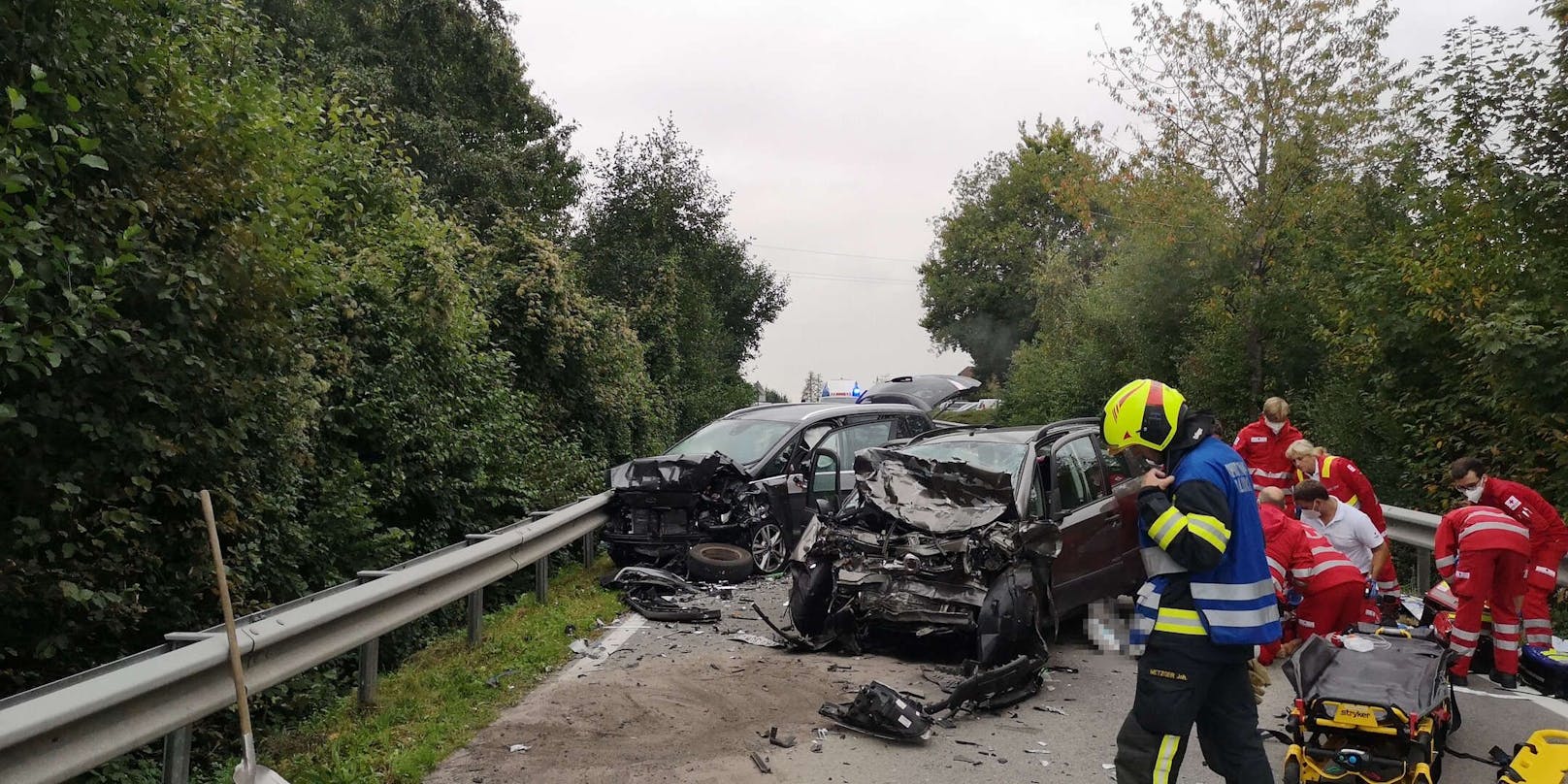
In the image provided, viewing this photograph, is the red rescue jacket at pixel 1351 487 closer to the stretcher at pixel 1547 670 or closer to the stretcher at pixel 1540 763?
the stretcher at pixel 1547 670

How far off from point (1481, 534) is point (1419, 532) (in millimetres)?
2296

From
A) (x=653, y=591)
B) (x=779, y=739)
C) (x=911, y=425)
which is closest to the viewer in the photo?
(x=779, y=739)

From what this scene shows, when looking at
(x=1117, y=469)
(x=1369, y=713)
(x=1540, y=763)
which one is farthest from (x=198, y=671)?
(x=1117, y=469)

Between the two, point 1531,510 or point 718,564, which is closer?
point 1531,510

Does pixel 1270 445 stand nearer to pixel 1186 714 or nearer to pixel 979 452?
pixel 979 452

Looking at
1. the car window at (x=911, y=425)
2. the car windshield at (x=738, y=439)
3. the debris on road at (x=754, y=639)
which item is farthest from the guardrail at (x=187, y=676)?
the car window at (x=911, y=425)

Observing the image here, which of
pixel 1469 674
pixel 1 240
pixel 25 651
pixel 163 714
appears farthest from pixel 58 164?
pixel 1469 674

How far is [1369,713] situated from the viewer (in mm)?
4719

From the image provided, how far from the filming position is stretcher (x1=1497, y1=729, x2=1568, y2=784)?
452cm

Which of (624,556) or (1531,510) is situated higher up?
(1531,510)

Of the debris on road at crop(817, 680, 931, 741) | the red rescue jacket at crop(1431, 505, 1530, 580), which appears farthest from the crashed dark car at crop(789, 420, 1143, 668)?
the red rescue jacket at crop(1431, 505, 1530, 580)

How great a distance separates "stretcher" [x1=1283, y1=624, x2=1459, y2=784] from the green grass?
3.93 m

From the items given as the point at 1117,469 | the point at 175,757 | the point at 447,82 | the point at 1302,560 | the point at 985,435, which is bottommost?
the point at 175,757

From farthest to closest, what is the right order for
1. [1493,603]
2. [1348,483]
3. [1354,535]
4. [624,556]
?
[624,556]
[1348,483]
[1354,535]
[1493,603]
